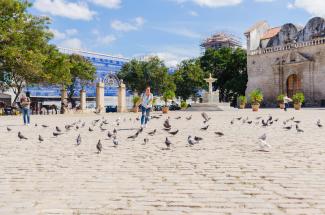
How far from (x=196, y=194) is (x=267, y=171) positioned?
1.72 meters

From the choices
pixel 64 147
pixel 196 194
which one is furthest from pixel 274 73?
pixel 196 194

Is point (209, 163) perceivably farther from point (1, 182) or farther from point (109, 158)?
point (1, 182)

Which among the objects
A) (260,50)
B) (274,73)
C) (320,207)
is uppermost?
(260,50)

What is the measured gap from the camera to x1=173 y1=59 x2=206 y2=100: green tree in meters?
50.9

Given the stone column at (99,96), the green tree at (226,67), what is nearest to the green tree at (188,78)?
the green tree at (226,67)

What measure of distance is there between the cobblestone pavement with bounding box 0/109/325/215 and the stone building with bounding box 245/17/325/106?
34.9 meters

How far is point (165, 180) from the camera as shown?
5070 millimetres

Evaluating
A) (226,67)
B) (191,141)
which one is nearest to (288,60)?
(226,67)

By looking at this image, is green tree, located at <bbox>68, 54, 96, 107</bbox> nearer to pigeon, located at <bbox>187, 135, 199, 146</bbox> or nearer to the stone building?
the stone building

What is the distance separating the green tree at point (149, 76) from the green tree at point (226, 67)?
694 centimetres

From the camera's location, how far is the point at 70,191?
452 centimetres

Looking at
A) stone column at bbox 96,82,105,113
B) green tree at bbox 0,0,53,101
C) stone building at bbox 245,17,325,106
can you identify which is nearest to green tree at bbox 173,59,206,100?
stone building at bbox 245,17,325,106

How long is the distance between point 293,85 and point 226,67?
39.6 ft

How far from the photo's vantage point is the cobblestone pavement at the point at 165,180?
12.6ft
